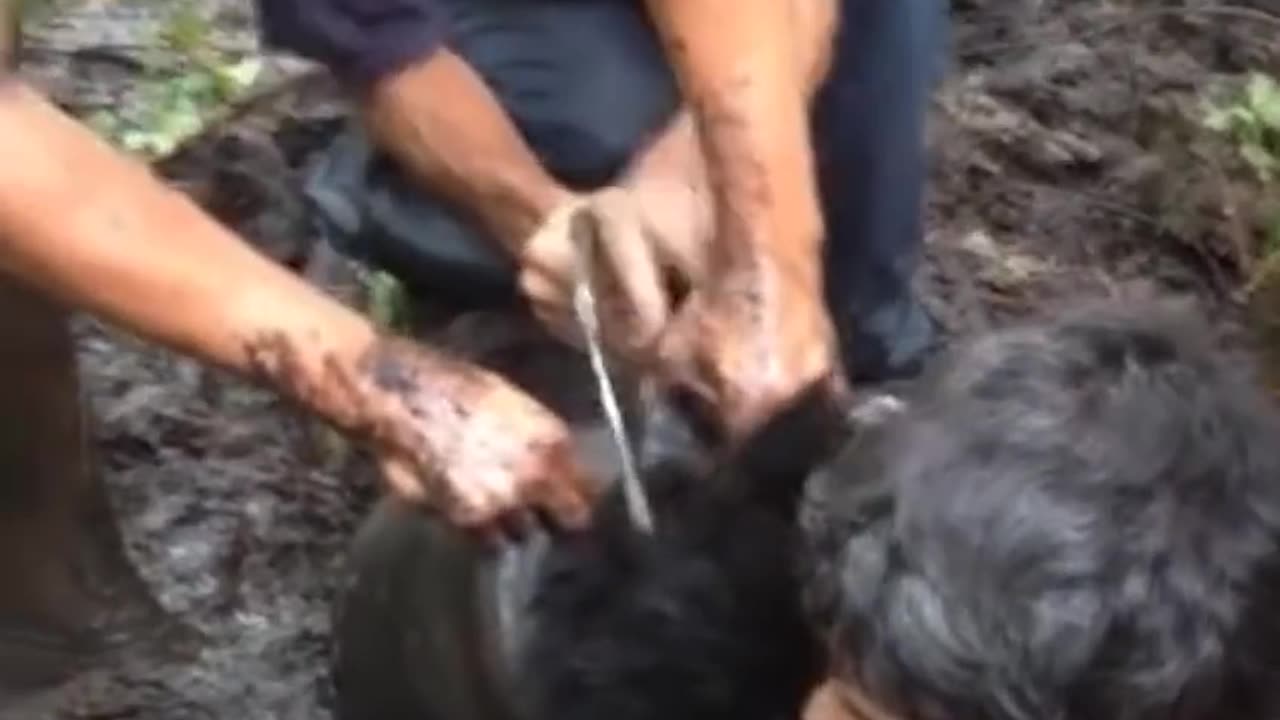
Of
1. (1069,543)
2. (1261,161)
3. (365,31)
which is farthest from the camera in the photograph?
(1261,161)

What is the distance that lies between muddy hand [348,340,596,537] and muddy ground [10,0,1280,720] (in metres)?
0.53

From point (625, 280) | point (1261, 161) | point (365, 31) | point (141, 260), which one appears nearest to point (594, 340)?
point (625, 280)

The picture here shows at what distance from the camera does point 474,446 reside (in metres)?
1.85

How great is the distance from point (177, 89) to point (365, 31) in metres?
0.88

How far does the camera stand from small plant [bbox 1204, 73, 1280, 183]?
3.00 m

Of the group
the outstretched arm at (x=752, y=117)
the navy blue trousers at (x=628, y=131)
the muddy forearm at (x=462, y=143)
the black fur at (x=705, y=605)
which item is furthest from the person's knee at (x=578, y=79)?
the black fur at (x=705, y=605)

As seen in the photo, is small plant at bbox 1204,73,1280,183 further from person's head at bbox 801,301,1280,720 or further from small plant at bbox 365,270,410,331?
person's head at bbox 801,301,1280,720

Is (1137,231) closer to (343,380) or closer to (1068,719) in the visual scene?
(343,380)

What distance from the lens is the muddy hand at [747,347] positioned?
1913 millimetres

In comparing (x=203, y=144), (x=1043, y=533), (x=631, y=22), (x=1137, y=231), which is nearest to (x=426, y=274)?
(x=631, y=22)

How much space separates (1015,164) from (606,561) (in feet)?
4.59

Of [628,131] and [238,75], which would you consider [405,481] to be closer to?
[628,131]

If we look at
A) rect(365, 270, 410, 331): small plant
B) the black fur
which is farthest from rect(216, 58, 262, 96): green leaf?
the black fur

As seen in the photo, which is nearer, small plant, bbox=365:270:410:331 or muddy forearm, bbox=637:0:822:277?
muddy forearm, bbox=637:0:822:277
